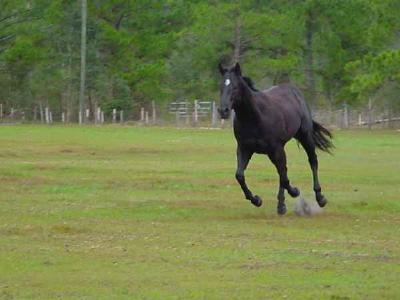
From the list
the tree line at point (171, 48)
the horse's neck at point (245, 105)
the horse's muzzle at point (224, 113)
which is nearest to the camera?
the horse's muzzle at point (224, 113)

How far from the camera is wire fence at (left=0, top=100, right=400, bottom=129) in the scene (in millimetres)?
65812

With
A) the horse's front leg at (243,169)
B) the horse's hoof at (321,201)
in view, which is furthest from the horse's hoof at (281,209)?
the horse's hoof at (321,201)

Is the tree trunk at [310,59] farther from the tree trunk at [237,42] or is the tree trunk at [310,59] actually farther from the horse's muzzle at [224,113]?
the horse's muzzle at [224,113]

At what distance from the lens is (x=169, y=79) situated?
79688mm

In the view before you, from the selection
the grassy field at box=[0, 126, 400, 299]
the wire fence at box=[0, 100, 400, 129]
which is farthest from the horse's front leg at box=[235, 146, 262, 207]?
the wire fence at box=[0, 100, 400, 129]

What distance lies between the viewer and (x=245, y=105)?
18.4m

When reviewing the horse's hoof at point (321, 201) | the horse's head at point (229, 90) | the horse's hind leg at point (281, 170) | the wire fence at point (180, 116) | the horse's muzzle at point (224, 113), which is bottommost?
the wire fence at point (180, 116)

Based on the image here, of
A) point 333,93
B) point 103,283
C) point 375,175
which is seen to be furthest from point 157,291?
point 333,93

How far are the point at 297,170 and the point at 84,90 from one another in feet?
157

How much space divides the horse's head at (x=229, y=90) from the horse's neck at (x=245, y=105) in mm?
134

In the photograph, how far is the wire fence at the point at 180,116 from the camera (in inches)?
2591

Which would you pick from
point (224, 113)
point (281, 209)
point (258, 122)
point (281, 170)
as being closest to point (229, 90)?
point (224, 113)

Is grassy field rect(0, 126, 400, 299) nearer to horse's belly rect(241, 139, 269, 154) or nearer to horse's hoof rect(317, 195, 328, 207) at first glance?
horse's hoof rect(317, 195, 328, 207)

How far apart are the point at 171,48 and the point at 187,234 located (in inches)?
2490
